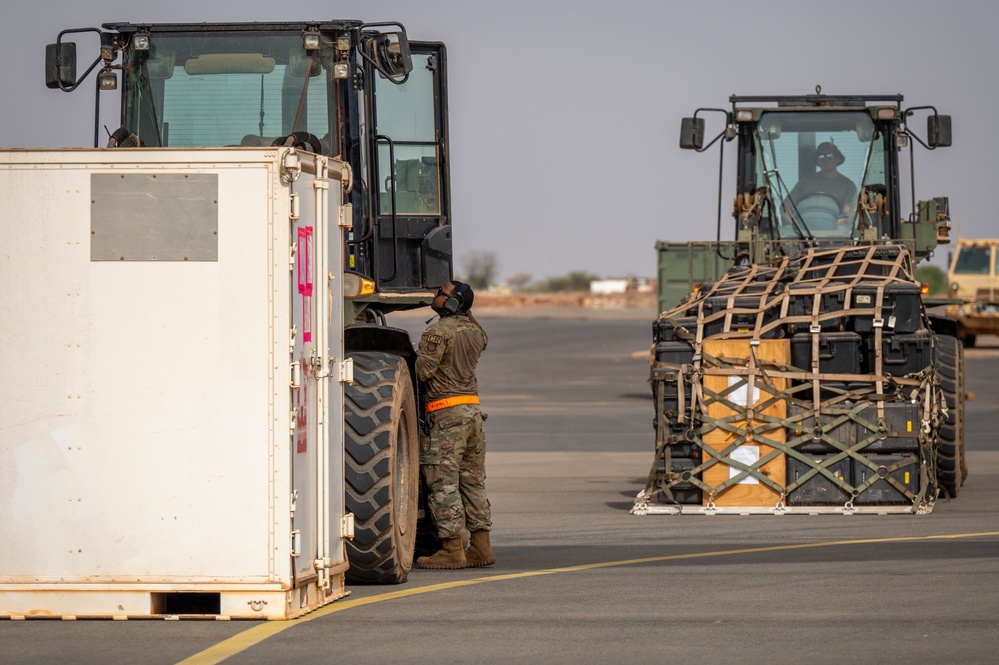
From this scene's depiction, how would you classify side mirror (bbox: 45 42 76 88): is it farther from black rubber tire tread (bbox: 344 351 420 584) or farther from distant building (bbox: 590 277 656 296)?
distant building (bbox: 590 277 656 296)

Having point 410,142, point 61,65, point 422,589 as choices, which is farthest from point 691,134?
point 422,589

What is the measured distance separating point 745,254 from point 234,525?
10.5 metres

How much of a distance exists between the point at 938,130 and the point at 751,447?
5.62 m

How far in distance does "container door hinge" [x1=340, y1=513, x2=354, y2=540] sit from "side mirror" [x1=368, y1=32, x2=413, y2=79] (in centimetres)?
300

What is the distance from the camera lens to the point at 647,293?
13475 cm

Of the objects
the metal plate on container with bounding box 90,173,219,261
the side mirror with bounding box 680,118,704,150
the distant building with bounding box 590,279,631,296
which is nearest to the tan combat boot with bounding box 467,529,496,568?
the metal plate on container with bounding box 90,173,219,261

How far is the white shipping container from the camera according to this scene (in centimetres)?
796

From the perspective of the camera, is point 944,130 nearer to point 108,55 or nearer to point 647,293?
point 108,55

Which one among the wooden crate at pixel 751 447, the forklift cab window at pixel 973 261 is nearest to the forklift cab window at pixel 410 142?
the wooden crate at pixel 751 447

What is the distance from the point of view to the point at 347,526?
8.79 metres

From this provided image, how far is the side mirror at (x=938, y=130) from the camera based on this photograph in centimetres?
1712

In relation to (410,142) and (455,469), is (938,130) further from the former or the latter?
(455,469)

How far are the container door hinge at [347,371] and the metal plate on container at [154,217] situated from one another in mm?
1114

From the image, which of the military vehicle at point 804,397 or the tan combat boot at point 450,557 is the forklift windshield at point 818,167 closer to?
the military vehicle at point 804,397
